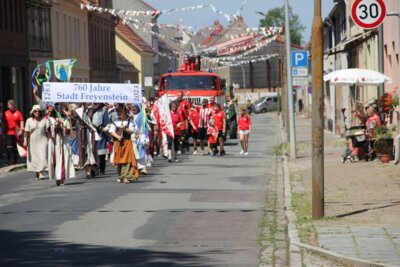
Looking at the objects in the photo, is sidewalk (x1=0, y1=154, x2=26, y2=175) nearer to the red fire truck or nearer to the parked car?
the red fire truck

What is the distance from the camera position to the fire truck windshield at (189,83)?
152 feet

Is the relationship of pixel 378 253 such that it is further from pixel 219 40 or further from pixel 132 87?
pixel 219 40

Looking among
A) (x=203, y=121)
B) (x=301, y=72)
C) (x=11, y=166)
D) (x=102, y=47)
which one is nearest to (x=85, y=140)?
(x=11, y=166)

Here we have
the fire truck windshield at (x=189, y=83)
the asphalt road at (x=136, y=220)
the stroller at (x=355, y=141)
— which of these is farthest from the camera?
the fire truck windshield at (x=189, y=83)

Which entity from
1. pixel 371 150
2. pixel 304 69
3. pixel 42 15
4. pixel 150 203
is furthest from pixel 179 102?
pixel 42 15

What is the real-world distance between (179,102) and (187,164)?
5894 millimetres

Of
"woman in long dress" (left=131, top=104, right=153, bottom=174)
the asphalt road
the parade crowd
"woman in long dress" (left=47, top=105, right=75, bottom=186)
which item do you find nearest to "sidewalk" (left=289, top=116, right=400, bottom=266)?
the asphalt road

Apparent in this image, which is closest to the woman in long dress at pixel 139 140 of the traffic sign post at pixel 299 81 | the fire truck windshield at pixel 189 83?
the traffic sign post at pixel 299 81

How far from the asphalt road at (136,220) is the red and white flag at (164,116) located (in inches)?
246

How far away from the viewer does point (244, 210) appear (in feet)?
57.7

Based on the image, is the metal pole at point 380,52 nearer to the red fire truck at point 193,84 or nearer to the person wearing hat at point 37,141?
the person wearing hat at point 37,141

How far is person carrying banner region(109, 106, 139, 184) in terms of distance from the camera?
24047 millimetres

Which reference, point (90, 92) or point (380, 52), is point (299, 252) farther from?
point (380, 52)

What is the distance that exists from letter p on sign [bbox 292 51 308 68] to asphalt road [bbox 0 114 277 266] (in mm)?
7806
